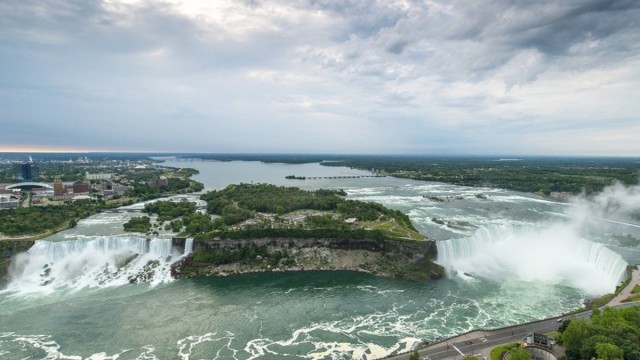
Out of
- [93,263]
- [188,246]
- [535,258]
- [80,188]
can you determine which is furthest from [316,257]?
[80,188]

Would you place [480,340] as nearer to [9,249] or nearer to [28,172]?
[9,249]

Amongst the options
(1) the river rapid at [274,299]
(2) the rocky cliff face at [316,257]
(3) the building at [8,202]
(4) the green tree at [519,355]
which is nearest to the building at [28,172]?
(3) the building at [8,202]

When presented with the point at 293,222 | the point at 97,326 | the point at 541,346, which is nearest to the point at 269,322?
the point at 97,326

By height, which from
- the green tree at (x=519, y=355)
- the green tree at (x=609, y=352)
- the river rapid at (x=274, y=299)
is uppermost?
the green tree at (x=609, y=352)

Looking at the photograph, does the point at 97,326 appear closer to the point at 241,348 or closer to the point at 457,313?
the point at 241,348

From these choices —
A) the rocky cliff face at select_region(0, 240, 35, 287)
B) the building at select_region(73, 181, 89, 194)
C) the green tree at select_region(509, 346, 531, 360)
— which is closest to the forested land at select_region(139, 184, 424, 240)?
the rocky cliff face at select_region(0, 240, 35, 287)

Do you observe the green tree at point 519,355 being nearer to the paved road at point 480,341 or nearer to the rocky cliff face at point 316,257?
the paved road at point 480,341

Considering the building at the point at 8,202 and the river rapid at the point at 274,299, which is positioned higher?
the building at the point at 8,202
